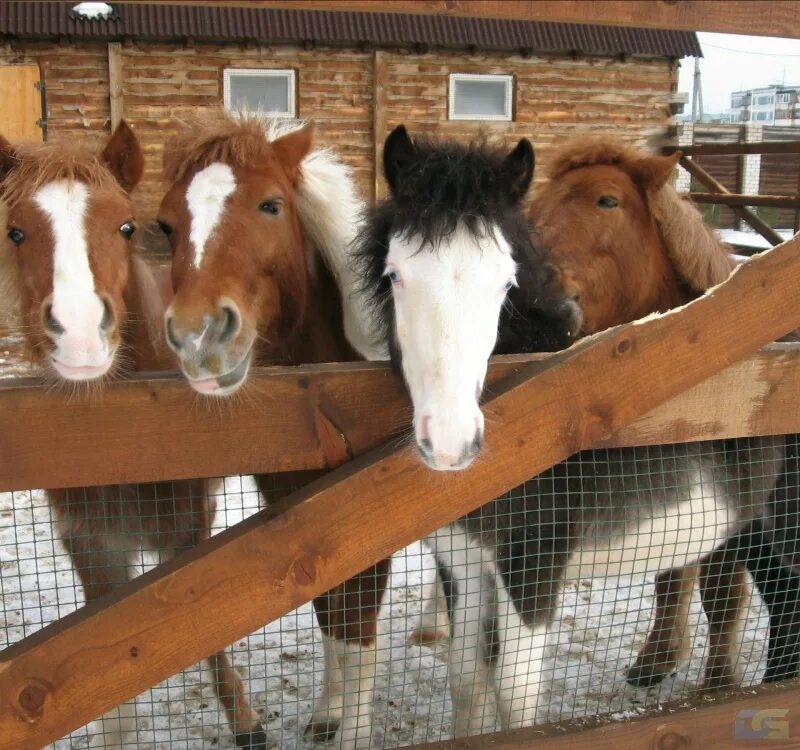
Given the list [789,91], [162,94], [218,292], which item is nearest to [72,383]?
[218,292]

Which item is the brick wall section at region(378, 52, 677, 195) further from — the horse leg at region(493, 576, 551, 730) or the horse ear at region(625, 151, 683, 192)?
the horse leg at region(493, 576, 551, 730)

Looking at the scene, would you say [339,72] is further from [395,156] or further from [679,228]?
[395,156]

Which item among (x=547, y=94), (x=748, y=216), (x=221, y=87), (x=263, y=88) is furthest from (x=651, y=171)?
(x=547, y=94)

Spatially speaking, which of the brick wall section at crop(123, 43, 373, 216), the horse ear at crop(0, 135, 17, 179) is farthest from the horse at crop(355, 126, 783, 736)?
the brick wall section at crop(123, 43, 373, 216)

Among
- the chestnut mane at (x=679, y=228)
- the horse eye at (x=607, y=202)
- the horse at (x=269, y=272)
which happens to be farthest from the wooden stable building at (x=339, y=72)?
the horse at (x=269, y=272)

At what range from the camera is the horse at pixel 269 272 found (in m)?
2.32

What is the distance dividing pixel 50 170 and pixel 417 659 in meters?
2.93

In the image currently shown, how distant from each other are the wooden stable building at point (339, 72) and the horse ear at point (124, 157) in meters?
7.25

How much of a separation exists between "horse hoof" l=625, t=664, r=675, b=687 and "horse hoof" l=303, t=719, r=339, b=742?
1.45 m

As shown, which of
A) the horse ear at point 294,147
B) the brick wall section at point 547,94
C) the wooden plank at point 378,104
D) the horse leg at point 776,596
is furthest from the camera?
the brick wall section at point 547,94

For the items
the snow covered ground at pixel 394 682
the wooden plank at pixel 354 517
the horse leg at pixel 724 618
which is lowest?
the snow covered ground at pixel 394 682

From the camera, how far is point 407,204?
219cm

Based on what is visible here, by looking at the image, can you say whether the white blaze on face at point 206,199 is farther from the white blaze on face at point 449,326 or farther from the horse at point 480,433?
the white blaze on face at point 449,326

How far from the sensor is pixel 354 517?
1.83 m
